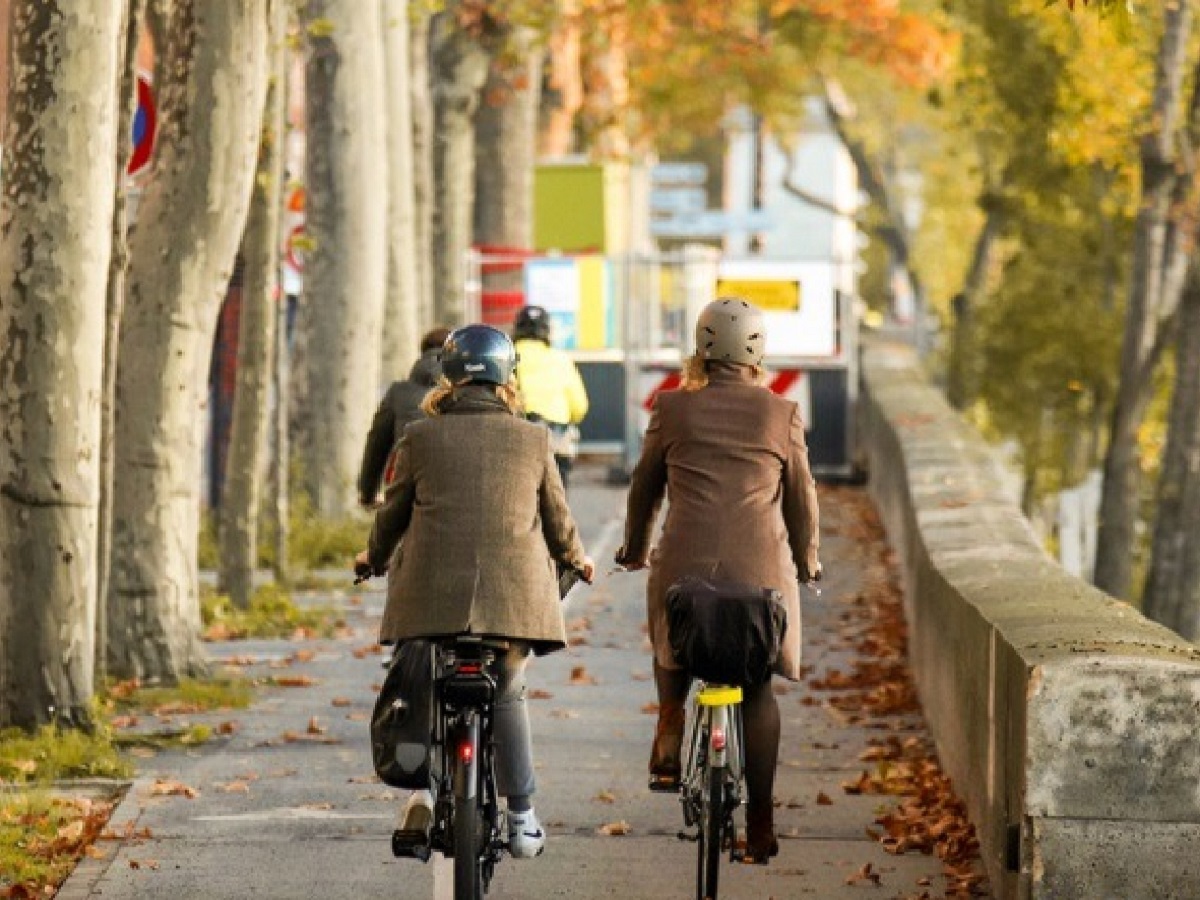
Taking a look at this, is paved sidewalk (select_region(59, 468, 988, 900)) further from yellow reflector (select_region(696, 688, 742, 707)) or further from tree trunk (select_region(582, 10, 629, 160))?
tree trunk (select_region(582, 10, 629, 160))

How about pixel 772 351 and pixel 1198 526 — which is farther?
pixel 772 351

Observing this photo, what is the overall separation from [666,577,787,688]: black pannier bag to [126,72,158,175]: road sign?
7439 millimetres

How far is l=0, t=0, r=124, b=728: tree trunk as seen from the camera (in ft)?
42.9

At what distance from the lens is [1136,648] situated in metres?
9.67

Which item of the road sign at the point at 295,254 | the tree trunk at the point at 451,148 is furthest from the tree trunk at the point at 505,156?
the road sign at the point at 295,254

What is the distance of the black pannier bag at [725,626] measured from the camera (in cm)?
998

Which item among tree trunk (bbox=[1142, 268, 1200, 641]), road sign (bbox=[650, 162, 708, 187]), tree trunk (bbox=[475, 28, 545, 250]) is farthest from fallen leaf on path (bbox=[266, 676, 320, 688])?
road sign (bbox=[650, 162, 708, 187])

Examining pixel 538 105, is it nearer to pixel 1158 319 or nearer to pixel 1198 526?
pixel 1158 319

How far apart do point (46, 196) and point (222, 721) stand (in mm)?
2930

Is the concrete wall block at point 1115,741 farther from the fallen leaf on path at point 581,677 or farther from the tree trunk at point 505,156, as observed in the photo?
the tree trunk at point 505,156

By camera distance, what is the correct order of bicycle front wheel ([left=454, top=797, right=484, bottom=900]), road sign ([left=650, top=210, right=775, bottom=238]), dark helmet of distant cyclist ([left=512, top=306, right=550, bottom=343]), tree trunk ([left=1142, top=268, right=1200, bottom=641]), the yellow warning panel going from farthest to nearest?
road sign ([left=650, top=210, right=775, bottom=238])
the yellow warning panel
tree trunk ([left=1142, top=268, right=1200, bottom=641])
dark helmet of distant cyclist ([left=512, top=306, right=550, bottom=343])
bicycle front wheel ([left=454, top=797, right=484, bottom=900])

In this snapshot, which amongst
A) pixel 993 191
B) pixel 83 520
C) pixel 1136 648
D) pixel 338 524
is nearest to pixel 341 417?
pixel 338 524

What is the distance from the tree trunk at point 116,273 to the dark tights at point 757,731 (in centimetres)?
426

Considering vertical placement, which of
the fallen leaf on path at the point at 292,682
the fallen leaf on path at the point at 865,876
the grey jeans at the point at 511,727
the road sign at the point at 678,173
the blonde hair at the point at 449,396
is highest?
the blonde hair at the point at 449,396
